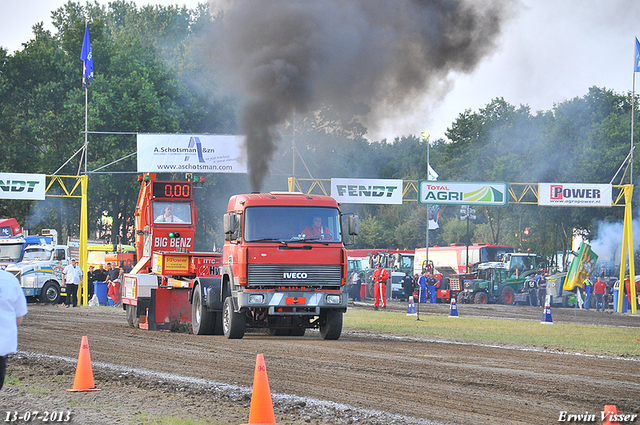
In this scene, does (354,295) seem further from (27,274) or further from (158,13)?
(158,13)

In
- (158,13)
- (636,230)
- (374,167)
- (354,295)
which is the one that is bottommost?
(354,295)

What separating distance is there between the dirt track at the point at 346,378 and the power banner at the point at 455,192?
19833 millimetres

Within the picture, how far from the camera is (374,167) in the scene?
87.0m

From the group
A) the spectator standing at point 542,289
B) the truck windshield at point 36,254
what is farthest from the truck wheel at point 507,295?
the truck windshield at point 36,254

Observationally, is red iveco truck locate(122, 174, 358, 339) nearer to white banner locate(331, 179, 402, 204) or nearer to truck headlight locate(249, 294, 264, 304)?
truck headlight locate(249, 294, 264, 304)

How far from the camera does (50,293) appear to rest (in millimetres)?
34938

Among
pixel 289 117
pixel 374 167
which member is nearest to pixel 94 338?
pixel 289 117

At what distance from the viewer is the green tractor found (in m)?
43.2

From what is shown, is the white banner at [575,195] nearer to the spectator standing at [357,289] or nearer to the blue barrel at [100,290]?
the spectator standing at [357,289]

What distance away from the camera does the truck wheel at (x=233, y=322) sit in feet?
54.3

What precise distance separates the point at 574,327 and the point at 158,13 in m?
60.4

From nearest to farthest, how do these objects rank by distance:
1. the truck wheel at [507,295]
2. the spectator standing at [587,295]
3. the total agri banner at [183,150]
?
the total agri banner at [183,150] → the spectator standing at [587,295] → the truck wheel at [507,295]

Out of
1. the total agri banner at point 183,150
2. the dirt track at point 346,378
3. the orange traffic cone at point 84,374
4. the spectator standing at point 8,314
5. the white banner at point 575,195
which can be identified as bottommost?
the dirt track at point 346,378

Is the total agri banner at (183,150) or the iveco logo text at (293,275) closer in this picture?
the iveco logo text at (293,275)
